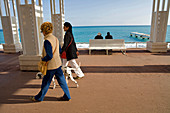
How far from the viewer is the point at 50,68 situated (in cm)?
255

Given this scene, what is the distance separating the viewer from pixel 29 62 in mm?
4676

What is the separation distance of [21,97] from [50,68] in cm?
120

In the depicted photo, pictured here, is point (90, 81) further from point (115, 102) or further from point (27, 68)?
point (27, 68)

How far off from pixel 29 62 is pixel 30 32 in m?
1.07

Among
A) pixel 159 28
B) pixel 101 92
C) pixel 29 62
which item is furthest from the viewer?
pixel 159 28

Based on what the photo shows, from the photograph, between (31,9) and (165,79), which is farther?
(31,9)

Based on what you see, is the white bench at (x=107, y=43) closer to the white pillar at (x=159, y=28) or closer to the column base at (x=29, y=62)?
the white pillar at (x=159, y=28)

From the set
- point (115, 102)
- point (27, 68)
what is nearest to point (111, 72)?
point (115, 102)

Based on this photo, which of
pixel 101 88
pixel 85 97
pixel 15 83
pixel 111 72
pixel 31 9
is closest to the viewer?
pixel 85 97

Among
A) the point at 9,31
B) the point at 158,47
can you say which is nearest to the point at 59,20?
the point at 9,31

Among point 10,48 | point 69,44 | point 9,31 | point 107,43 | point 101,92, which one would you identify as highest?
point 9,31

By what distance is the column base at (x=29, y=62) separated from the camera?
181 inches

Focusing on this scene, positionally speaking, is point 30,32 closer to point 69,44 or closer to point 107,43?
point 69,44

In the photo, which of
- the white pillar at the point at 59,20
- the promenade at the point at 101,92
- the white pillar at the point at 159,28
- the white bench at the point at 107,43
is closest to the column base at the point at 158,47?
the white pillar at the point at 159,28
